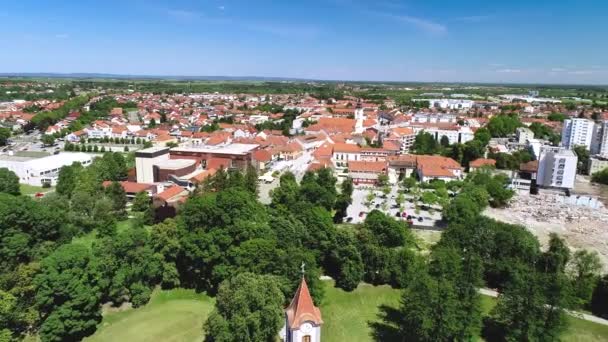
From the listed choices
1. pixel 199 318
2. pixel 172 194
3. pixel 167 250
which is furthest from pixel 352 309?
pixel 172 194

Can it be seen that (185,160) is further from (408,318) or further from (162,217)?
(408,318)

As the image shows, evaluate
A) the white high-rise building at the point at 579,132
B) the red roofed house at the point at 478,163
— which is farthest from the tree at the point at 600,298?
the white high-rise building at the point at 579,132

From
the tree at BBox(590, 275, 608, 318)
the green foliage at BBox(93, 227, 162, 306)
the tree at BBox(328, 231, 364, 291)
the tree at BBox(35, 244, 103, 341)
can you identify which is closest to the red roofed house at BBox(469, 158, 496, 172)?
the tree at BBox(590, 275, 608, 318)

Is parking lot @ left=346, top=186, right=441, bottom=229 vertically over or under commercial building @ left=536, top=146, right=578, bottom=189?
under

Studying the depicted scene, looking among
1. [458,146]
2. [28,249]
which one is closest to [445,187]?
[458,146]

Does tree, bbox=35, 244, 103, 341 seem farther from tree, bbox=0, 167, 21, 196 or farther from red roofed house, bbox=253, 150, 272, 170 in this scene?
red roofed house, bbox=253, 150, 272, 170

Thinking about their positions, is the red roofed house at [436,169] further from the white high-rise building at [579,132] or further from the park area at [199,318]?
the white high-rise building at [579,132]
